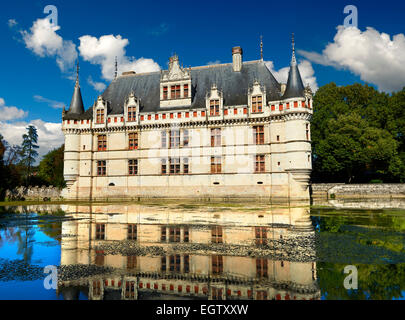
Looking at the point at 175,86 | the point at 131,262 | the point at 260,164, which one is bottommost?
the point at 131,262

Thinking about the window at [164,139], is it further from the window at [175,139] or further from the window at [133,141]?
the window at [133,141]

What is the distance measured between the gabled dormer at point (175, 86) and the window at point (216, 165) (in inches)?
260

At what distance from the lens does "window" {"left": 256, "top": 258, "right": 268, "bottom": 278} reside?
602cm

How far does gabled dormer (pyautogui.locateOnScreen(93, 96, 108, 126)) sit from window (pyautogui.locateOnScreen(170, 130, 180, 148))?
8087 mm

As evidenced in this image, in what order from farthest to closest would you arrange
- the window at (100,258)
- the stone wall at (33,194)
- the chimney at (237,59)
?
the stone wall at (33,194) → the chimney at (237,59) → the window at (100,258)

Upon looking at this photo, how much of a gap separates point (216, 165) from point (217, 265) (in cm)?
2437

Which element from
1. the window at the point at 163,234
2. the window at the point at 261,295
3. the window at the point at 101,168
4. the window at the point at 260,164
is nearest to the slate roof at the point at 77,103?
the window at the point at 101,168

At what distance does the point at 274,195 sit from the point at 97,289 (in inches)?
983

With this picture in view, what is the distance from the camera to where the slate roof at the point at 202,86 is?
31625 mm

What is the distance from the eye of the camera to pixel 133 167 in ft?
110

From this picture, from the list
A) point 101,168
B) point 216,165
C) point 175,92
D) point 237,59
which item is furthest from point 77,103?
point 237,59

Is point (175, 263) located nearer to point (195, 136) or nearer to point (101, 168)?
point (195, 136)

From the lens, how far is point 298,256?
7430mm

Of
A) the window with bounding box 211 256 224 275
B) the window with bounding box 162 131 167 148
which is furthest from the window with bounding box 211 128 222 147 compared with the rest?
the window with bounding box 211 256 224 275
